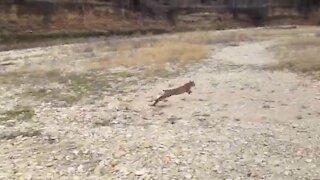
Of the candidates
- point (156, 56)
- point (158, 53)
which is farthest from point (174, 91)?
point (158, 53)

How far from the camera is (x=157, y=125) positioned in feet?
47.0

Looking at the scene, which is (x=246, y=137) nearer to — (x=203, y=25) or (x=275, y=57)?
(x=275, y=57)

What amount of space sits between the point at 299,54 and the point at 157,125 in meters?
16.6

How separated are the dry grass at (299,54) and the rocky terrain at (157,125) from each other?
134 centimetres

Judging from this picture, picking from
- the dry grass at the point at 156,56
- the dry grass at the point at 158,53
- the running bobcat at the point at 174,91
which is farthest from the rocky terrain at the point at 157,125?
the dry grass at the point at 158,53

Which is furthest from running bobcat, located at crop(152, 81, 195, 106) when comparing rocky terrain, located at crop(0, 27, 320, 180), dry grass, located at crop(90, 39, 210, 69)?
dry grass, located at crop(90, 39, 210, 69)

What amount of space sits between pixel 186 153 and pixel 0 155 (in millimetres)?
3842

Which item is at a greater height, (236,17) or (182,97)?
(182,97)

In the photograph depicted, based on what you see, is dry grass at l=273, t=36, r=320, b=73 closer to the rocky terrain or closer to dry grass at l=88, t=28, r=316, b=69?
the rocky terrain

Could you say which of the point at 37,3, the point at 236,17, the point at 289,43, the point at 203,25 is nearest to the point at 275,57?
the point at 289,43

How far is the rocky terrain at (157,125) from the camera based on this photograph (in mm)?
10953

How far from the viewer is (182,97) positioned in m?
17.9

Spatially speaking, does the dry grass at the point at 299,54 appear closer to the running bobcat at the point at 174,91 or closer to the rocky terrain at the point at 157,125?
the rocky terrain at the point at 157,125

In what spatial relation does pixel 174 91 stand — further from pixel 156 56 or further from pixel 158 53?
pixel 158 53
